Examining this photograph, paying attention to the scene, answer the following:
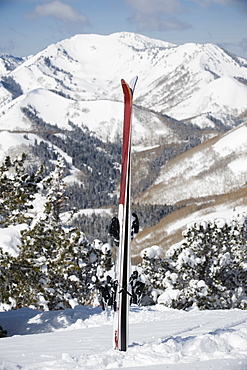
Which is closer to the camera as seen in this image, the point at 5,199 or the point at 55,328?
the point at 55,328

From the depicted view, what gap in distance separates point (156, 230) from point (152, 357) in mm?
137930

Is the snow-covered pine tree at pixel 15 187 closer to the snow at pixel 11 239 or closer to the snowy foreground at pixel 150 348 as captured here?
the snow at pixel 11 239

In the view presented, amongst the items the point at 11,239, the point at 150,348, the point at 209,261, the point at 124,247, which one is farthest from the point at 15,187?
the point at 209,261

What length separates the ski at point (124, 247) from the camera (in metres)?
9.68

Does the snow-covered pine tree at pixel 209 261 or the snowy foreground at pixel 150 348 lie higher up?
the snow-covered pine tree at pixel 209 261

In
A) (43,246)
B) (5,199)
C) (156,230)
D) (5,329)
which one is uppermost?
(156,230)

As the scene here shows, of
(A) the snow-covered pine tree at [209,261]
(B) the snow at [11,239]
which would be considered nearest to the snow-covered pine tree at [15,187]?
(B) the snow at [11,239]

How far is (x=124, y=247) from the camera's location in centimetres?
970

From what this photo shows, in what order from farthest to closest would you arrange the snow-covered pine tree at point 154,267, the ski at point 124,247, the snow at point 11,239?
the snow-covered pine tree at point 154,267
the snow at point 11,239
the ski at point 124,247

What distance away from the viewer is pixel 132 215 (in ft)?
33.0

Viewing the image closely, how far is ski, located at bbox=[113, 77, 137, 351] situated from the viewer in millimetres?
9680

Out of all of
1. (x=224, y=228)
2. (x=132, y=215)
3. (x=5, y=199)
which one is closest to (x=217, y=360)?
(x=132, y=215)

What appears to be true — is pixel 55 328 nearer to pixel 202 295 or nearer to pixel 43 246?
pixel 43 246

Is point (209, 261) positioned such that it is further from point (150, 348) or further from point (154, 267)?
point (150, 348)
